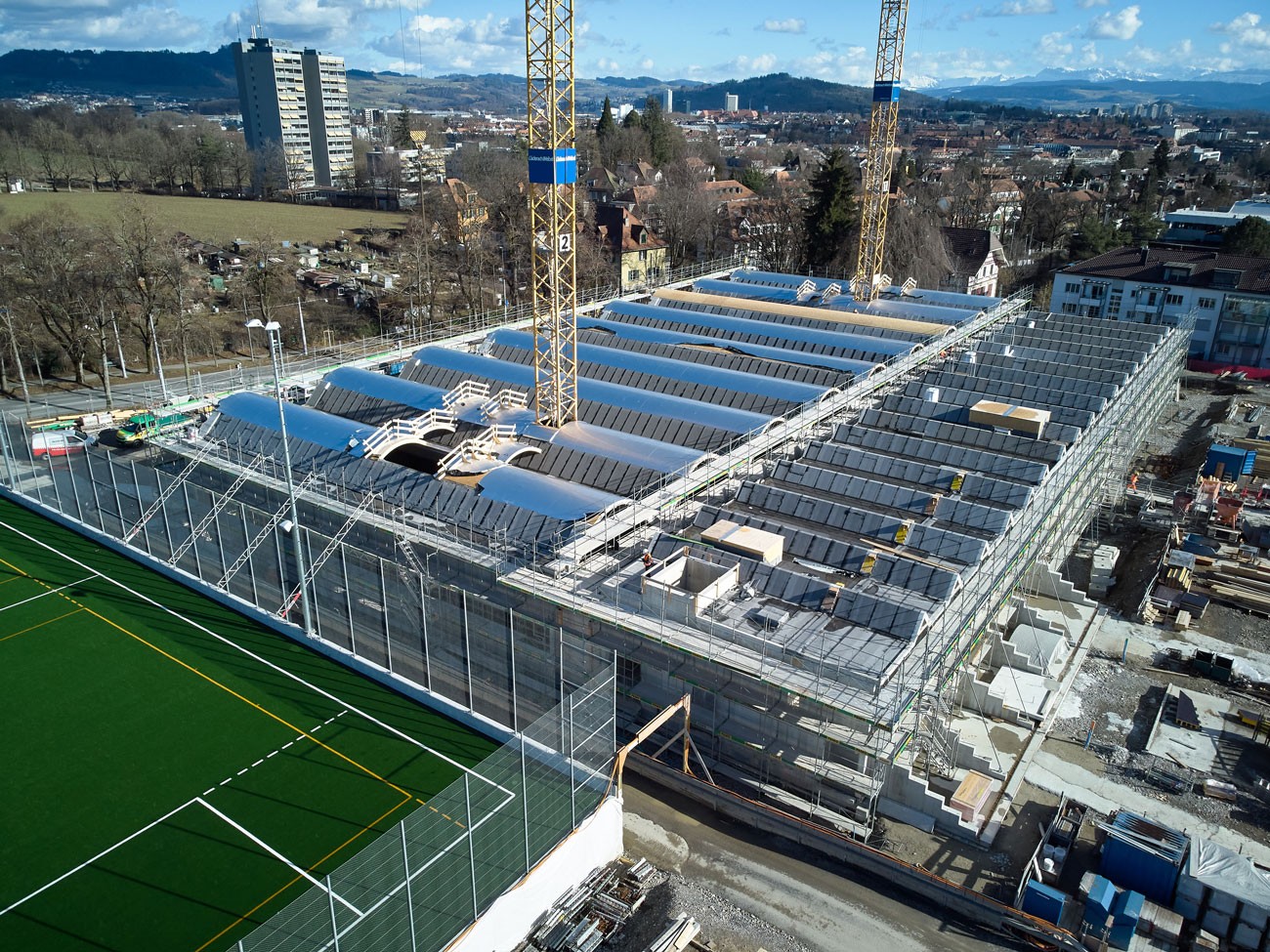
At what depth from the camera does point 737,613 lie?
1906 cm

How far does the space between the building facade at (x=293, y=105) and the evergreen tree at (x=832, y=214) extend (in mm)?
95533

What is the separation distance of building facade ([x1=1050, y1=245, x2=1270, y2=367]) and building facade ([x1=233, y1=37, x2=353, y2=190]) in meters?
111

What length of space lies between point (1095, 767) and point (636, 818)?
10595mm

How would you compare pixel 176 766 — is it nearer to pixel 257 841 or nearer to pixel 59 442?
pixel 257 841

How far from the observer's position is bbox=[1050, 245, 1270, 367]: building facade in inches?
2083

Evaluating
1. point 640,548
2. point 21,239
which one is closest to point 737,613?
point 640,548

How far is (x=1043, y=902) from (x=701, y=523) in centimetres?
1108

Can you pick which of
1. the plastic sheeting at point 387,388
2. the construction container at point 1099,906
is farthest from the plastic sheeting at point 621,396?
the construction container at point 1099,906

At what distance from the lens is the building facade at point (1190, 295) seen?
52.9 metres

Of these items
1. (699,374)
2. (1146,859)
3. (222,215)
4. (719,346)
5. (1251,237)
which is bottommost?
(1146,859)

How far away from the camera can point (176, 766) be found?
17031mm

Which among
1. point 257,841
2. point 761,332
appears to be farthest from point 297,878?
point 761,332

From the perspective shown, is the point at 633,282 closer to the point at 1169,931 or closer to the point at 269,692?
the point at 269,692

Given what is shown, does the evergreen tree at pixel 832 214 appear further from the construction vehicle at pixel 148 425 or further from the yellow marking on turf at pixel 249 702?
the yellow marking on turf at pixel 249 702
